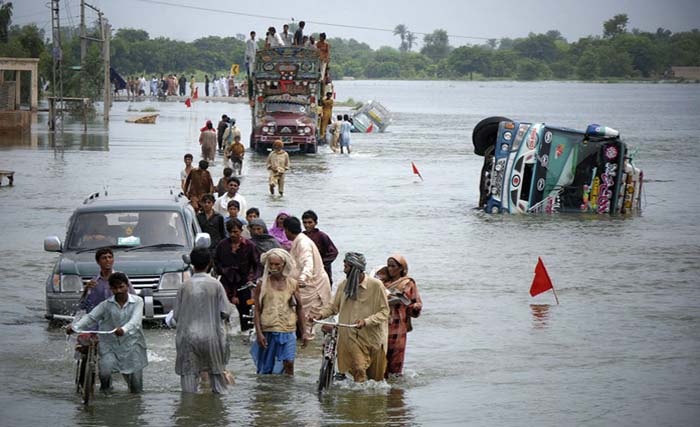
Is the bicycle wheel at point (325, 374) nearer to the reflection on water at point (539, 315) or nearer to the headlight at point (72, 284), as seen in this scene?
the headlight at point (72, 284)

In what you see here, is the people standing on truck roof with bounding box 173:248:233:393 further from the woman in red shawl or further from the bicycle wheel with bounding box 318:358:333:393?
the woman in red shawl

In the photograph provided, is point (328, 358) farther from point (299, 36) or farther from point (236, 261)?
point (299, 36)

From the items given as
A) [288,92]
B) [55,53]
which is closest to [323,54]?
[288,92]

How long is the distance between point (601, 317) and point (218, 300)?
309 inches

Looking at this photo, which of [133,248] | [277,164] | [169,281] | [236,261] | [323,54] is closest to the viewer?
[236,261]

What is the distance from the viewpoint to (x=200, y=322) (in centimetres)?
1021

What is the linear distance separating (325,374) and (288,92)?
3552cm

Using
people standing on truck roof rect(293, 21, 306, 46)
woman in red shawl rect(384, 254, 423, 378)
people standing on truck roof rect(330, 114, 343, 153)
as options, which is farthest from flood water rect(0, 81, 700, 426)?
people standing on truck roof rect(293, 21, 306, 46)

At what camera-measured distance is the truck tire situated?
2972cm

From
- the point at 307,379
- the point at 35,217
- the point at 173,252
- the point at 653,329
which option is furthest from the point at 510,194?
the point at 307,379

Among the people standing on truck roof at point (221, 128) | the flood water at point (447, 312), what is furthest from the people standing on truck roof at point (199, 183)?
the people standing on truck roof at point (221, 128)

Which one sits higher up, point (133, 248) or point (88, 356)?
point (133, 248)

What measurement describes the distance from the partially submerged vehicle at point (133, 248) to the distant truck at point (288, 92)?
29572mm

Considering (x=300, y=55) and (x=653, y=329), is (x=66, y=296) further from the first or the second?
(x=300, y=55)
